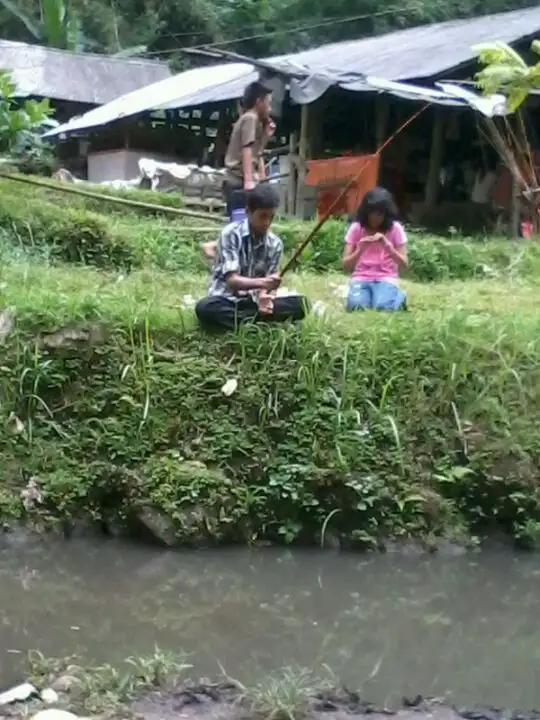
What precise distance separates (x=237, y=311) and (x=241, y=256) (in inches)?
12.5

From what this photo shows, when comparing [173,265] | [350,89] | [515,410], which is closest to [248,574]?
[515,410]

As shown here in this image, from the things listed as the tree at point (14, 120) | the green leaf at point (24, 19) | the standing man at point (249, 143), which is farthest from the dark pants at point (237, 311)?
the green leaf at point (24, 19)

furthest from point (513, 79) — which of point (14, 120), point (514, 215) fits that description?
point (14, 120)

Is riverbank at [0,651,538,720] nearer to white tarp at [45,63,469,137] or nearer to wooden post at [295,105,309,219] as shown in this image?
wooden post at [295,105,309,219]

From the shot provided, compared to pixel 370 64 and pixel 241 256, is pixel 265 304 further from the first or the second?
pixel 370 64

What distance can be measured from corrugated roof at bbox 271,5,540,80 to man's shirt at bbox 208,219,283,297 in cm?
601

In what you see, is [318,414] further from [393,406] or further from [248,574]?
[248,574]

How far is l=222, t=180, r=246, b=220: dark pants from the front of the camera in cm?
717

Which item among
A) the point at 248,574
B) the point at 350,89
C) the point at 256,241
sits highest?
the point at 350,89

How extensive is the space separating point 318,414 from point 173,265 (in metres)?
3.53

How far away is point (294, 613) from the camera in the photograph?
4336mm

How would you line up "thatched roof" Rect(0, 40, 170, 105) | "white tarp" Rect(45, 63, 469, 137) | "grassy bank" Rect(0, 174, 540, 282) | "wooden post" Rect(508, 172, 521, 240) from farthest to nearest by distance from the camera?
"thatched roof" Rect(0, 40, 170, 105), "white tarp" Rect(45, 63, 469, 137), "wooden post" Rect(508, 172, 521, 240), "grassy bank" Rect(0, 174, 540, 282)

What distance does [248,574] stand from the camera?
480 centimetres

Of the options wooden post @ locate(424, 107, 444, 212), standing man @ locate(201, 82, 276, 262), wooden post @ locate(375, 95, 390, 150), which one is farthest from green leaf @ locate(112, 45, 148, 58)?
standing man @ locate(201, 82, 276, 262)
